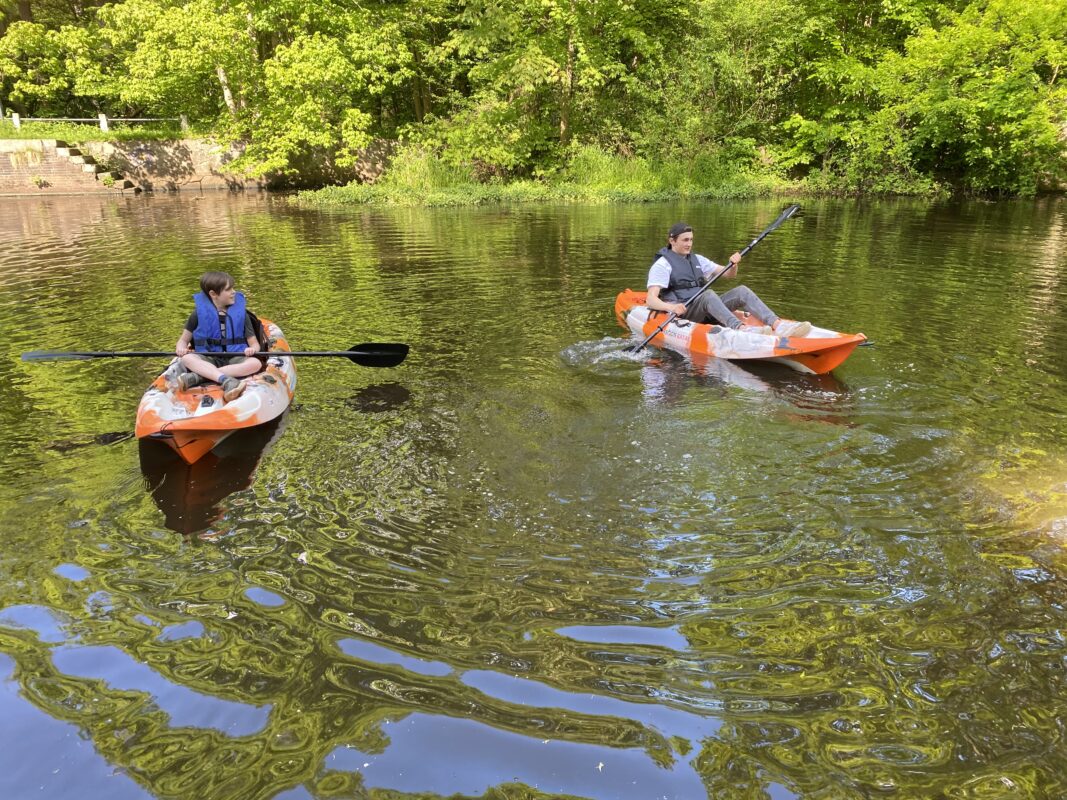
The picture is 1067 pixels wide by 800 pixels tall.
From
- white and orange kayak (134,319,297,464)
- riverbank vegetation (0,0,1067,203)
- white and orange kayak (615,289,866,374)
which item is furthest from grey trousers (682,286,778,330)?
riverbank vegetation (0,0,1067,203)

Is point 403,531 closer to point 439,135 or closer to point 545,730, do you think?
point 545,730

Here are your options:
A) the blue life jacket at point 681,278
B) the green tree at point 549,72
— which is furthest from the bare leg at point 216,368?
the green tree at point 549,72

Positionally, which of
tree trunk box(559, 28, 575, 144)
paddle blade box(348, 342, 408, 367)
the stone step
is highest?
tree trunk box(559, 28, 575, 144)

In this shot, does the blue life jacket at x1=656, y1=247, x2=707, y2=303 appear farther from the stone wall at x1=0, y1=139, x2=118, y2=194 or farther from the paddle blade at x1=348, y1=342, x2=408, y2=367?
the stone wall at x1=0, y1=139, x2=118, y2=194

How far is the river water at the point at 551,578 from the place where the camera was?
252 cm

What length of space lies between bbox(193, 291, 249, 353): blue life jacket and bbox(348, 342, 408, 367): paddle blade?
98 cm

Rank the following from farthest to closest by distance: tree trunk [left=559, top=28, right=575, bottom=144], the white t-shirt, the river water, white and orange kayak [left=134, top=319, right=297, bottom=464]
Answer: tree trunk [left=559, top=28, right=575, bottom=144], the white t-shirt, white and orange kayak [left=134, top=319, right=297, bottom=464], the river water

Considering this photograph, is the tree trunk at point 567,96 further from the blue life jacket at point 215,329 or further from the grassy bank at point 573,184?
the blue life jacket at point 215,329

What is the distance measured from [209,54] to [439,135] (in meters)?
6.77

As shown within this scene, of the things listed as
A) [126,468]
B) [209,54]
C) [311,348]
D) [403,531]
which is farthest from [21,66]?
[403,531]

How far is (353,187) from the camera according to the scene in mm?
22094

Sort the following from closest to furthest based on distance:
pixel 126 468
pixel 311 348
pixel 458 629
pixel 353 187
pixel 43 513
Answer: pixel 458 629
pixel 43 513
pixel 126 468
pixel 311 348
pixel 353 187

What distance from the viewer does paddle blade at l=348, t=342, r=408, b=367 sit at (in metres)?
6.46

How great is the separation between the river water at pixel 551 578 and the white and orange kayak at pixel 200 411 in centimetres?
18
